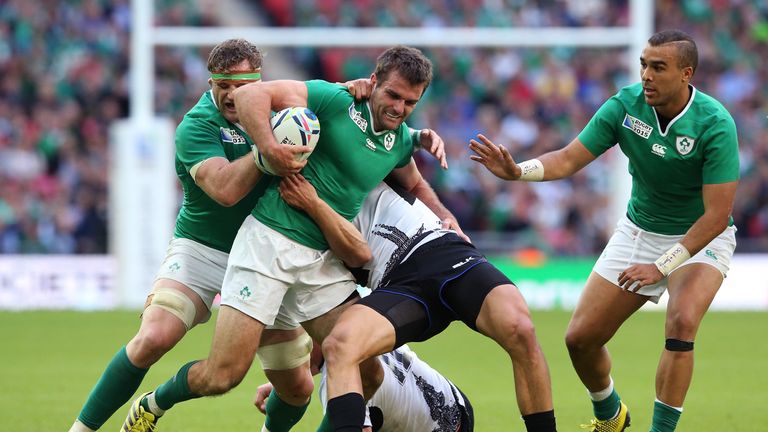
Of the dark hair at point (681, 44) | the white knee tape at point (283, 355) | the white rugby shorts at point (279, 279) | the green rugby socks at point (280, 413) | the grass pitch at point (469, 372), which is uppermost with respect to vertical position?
the dark hair at point (681, 44)

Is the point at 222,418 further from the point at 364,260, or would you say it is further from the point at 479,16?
the point at 479,16

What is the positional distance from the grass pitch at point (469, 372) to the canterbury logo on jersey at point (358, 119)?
242cm

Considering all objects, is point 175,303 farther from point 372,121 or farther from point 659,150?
point 659,150

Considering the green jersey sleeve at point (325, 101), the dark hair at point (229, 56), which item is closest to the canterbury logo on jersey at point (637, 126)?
the green jersey sleeve at point (325, 101)

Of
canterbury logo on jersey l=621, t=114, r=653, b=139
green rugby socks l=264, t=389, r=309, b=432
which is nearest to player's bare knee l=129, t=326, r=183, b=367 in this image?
green rugby socks l=264, t=389, r=309, b=432

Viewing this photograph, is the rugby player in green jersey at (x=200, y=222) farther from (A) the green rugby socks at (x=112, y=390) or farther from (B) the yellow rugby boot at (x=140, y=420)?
(B) the yellow rugby boot at (x=140, y=420)

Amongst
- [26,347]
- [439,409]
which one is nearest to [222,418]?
[439,409]

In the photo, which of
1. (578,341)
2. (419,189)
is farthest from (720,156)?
(419,189)

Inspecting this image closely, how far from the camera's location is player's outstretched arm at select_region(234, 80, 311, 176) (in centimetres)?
641

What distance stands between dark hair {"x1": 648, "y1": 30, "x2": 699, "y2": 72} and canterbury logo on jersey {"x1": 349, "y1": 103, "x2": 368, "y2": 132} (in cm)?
179

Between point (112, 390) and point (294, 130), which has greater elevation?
point (294, 130)

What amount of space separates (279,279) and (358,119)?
3.23 feet

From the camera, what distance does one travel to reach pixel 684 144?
7.17 m

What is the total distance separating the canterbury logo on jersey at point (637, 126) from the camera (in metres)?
7.30
